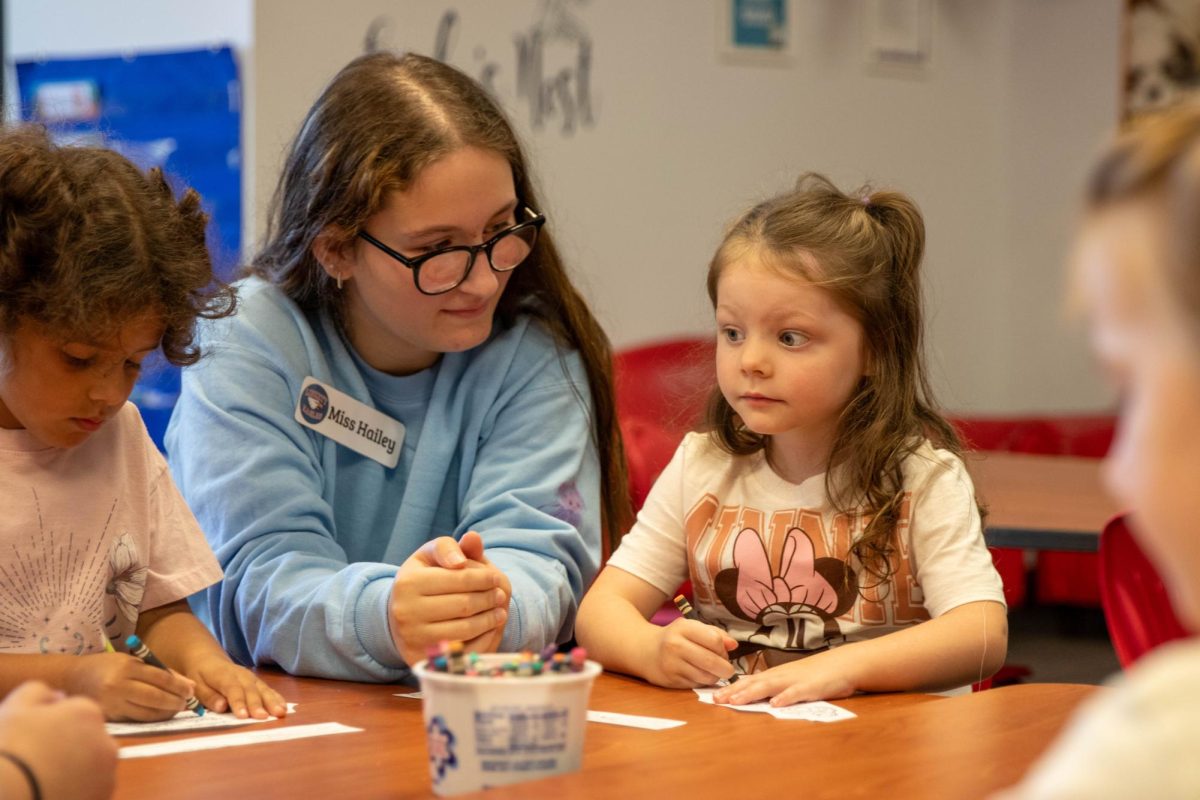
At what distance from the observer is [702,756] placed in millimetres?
1155

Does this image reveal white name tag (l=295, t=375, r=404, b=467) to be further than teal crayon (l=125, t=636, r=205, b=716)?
Yes

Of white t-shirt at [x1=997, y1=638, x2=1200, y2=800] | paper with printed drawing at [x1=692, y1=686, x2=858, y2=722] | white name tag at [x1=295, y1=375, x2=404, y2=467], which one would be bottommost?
paper with printed drawing at [x1=692, y1=686, x2=858, y2=722]

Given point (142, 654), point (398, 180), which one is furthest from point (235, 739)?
point (398, 180)

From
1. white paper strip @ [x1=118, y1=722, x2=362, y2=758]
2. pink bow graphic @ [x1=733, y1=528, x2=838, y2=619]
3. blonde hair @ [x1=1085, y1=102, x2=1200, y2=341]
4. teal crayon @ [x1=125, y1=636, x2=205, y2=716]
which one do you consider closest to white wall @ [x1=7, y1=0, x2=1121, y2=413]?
pink bow graphic @ [x1=733, y1=528, x2=838, y2=619]

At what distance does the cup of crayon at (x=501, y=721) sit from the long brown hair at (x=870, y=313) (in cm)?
72

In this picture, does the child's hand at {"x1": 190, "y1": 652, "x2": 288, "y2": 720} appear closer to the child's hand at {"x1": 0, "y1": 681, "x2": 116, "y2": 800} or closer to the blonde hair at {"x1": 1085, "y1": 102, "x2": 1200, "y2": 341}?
the child's hand at {"x1": 0, "y1": 681, "x2": 116, "y2": 800}

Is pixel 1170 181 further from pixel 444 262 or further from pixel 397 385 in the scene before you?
pixel 397 385

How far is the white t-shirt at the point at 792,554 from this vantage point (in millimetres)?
1665

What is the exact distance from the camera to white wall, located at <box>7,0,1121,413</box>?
3891mm

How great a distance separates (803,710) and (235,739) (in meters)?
0.53

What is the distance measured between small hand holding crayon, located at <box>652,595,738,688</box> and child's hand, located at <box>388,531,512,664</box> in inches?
7.4

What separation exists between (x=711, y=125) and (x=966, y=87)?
5.09ft

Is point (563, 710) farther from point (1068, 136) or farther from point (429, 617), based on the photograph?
point (1068, 136)

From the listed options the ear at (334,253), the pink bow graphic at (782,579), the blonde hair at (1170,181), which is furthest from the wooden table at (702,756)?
the ear at (334,253)
